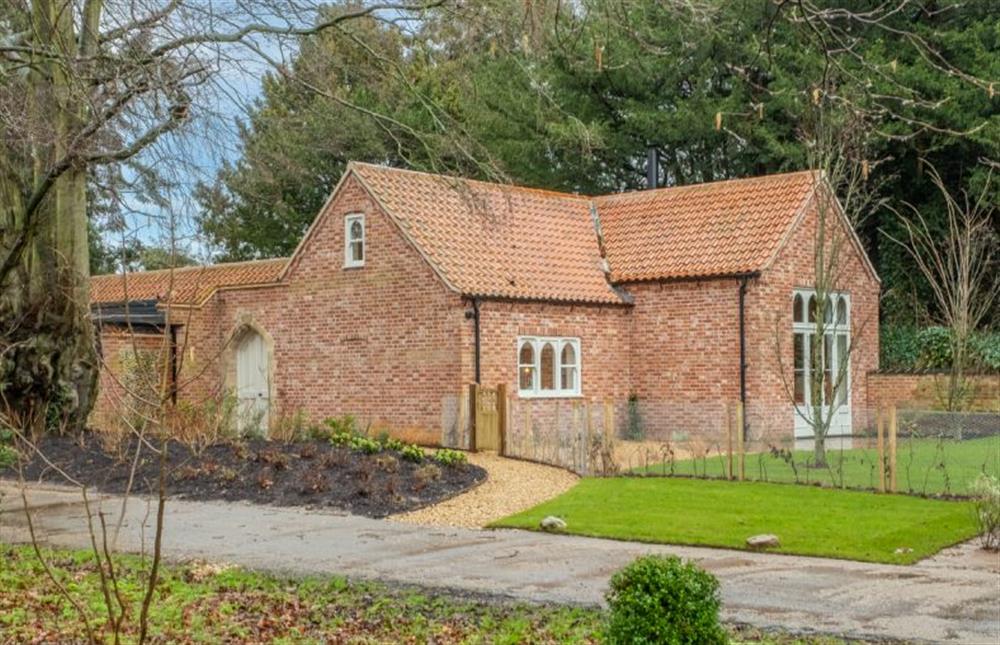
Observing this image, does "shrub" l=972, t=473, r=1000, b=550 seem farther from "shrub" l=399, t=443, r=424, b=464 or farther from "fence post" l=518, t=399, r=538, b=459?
"fence post" l=518, t=399, r=538, b=459

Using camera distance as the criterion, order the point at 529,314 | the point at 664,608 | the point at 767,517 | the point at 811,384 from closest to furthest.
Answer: the point at 664,608 < the point at 767,517 < the point at 529,314 < the point at 811,384

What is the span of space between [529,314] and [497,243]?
216 cm

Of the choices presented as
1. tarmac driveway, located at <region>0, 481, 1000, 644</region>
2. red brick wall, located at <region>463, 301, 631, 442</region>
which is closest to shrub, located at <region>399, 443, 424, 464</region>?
tarmac driveway, located at <region>0, 481, 1000, 644</region>

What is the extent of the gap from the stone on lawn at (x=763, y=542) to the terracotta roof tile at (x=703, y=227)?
13.4 metres

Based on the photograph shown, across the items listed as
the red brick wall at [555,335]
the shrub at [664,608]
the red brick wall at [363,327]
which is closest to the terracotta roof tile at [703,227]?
the red brick wall at [555,335]

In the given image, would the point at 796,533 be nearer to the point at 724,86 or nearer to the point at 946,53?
the point at 946,53

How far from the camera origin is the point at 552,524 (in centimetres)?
1493

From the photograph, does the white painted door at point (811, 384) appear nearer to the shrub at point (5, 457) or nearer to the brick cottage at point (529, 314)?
the brick cottage at point (529, 314)

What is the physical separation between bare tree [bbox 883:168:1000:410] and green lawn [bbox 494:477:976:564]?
10.2m

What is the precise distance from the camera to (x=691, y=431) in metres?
27.0

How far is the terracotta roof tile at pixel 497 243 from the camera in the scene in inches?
1030

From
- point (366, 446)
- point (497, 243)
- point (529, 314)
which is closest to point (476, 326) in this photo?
point (529, 314)

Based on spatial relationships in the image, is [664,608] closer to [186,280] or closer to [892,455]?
[892,455]

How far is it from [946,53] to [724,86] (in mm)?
9077
